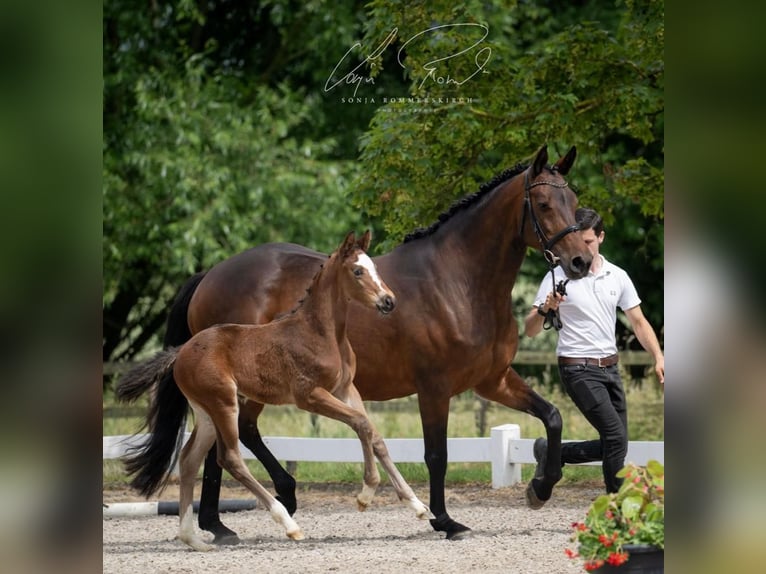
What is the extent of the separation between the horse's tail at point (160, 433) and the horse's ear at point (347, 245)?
117 centimetres

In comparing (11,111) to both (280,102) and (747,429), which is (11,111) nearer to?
(747,429)

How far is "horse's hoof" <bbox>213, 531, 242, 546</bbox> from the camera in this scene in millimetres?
6609

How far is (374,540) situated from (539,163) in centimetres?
245

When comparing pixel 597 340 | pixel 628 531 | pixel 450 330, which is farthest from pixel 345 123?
pixel 628 531

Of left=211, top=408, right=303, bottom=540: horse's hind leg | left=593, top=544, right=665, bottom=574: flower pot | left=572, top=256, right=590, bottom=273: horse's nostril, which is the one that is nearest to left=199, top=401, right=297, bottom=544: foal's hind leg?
left=211, top=408, right=303, bottom=540: horse's hind leg

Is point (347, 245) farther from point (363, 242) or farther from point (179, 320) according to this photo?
point (179, 320)

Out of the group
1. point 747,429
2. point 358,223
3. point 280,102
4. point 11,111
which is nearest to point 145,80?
point 280,102

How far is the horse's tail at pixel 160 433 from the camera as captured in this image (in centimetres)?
632

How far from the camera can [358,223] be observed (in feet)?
40.8

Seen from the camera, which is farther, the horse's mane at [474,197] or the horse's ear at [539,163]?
the horse's mane at [474,197]

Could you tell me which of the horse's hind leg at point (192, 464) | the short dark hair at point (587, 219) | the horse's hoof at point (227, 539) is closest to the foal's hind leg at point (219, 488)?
the horse's hoof at point (227, 539)

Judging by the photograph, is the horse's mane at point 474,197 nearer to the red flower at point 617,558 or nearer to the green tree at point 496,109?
the green tree at point 496,109

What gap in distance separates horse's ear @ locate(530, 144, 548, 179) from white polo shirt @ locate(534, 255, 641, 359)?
2.16ft

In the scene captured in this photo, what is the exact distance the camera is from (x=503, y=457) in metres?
8.59
